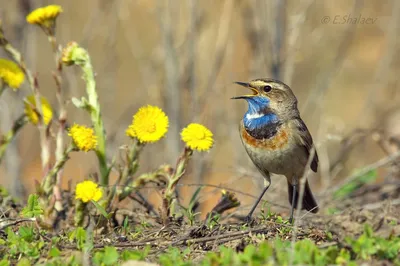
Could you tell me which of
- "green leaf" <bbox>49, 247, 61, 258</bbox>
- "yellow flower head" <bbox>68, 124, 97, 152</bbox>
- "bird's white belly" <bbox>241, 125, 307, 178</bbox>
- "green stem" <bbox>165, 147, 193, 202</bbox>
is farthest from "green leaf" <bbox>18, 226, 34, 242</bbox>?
"bird's white belly" <bbox>241, 125, 307, 178</bbox>

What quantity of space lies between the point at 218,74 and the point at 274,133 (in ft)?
14.1

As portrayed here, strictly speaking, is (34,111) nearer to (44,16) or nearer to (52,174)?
(52,174)

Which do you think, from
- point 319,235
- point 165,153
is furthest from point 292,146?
point 165,153

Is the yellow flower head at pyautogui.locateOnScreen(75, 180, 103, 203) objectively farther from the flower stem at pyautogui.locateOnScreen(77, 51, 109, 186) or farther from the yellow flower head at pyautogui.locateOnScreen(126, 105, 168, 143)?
the yellow flower head at pyautogui.locateOnScreen(126, 105, 168, 143)

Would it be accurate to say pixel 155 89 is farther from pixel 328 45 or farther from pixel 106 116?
pixel 328 45

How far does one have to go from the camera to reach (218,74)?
9.88 m

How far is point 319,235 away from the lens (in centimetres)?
465

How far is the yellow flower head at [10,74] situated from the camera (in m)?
5.51

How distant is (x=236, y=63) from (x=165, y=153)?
4.79m

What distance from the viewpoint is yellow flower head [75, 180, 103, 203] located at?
202 inches

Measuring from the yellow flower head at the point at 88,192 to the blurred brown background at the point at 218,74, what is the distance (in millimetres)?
958

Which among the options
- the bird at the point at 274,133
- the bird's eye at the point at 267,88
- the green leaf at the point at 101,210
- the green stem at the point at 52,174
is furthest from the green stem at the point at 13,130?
the bird's eye at the point at 267,88

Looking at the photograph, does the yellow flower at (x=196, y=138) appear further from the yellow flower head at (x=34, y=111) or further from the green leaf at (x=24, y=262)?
the green leaf at (x=24, y=262)

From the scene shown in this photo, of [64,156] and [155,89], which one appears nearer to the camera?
[64,156]
